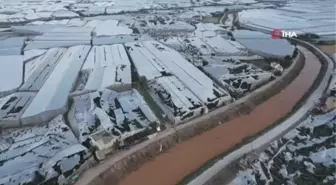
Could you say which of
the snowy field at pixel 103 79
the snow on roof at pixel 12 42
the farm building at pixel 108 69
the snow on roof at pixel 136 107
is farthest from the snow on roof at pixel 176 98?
the snow on roof at pixel 12 42

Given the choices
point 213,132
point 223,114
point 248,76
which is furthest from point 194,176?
point 248,76

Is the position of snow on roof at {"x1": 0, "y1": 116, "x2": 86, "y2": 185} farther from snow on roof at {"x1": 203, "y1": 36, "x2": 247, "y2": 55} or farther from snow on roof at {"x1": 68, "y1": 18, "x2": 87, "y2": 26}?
snow on roof at {"x1": 68, "y1": 18, "x2": 87, "y2": 26}

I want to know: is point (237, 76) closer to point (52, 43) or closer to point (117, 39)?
point (117, 39)

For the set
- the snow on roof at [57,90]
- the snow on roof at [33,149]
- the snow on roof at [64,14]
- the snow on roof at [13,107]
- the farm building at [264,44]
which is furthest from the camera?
the snow on roof at [64,14]

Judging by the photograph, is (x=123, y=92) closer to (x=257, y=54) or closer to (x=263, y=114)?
(x=263, y=114)

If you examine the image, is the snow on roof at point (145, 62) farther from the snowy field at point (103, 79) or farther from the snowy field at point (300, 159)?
the snowy field at point (300, 159)
